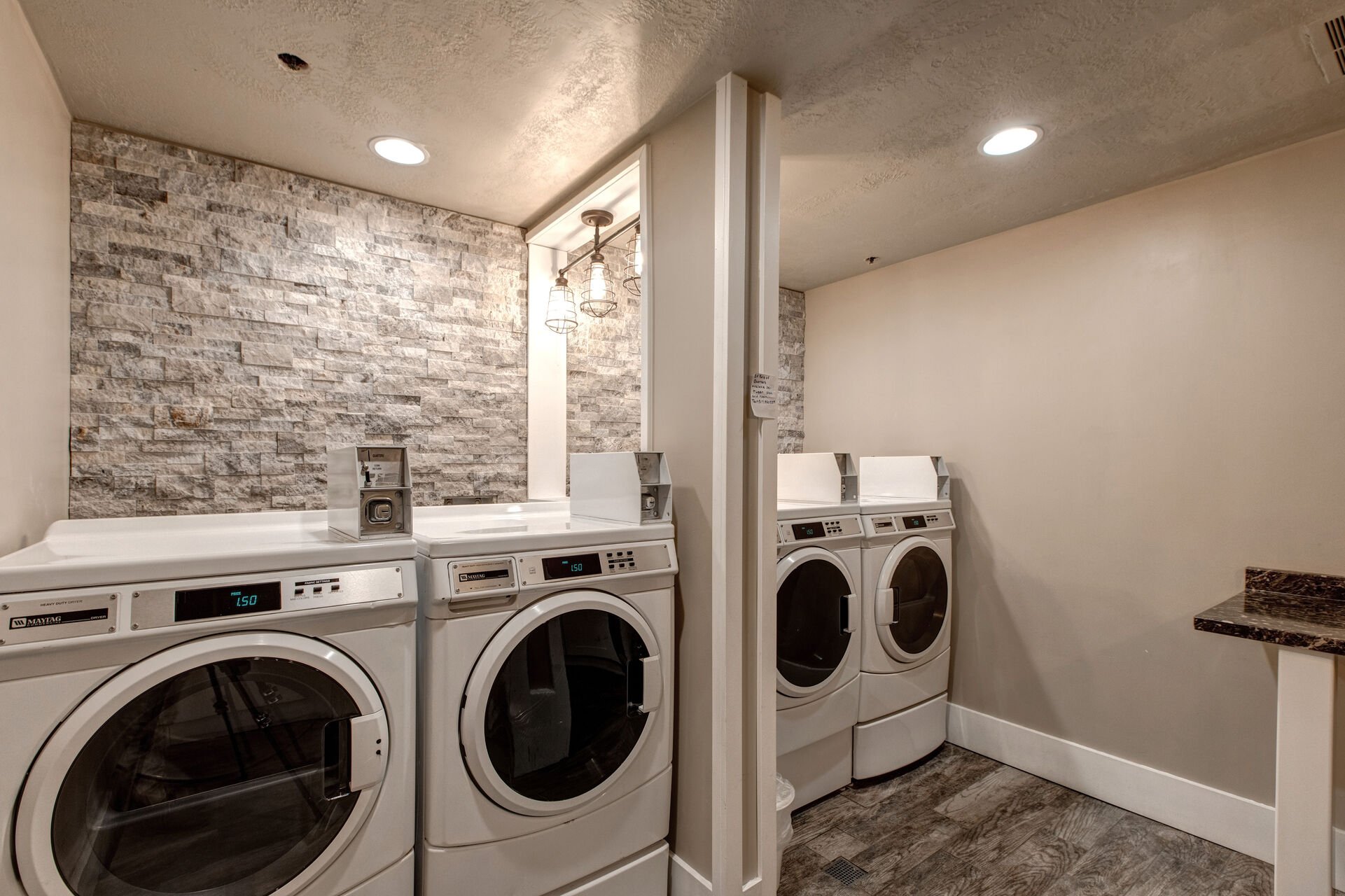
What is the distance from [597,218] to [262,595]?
187cm

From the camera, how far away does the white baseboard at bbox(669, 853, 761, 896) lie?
175 centimetres

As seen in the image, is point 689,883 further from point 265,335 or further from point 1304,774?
Result: point 265,335

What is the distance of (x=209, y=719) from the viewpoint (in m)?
1.22

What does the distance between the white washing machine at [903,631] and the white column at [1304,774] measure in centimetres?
122

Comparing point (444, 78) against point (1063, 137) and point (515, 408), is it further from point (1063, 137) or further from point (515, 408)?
point (1063, 137)

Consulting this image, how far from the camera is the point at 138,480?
204cm

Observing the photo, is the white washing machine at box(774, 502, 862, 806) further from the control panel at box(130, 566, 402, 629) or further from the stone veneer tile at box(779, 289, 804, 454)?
the control panel at box(130, 566, 402, 629)

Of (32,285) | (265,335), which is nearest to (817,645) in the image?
(265,335)

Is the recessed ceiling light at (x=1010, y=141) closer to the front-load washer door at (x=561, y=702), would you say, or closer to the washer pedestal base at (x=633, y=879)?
the front-load washer door at (x=561, y=702)

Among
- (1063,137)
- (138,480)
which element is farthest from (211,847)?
(1063,137)

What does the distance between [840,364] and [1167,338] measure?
5.18 feet

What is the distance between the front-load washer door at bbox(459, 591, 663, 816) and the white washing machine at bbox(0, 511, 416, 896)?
0.18 metres

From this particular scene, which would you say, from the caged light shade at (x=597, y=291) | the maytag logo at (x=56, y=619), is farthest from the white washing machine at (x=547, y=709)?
the caged light shade at (x=597, y=291)

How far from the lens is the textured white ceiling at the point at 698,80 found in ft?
4.95
